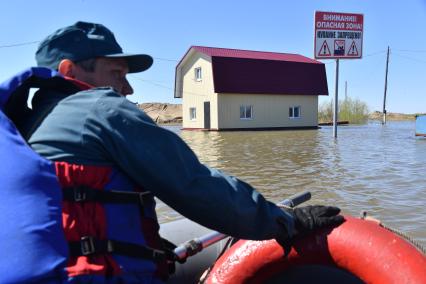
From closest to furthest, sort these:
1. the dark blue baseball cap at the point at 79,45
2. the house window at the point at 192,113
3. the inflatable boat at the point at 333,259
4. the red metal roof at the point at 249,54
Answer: the dark blue baseball cap at the point at 79,45 < the inflatable boat at the point at 333,259 < the red metal roof at the point at 249,54 < the house window at the point at 192,113

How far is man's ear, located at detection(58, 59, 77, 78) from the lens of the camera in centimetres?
140

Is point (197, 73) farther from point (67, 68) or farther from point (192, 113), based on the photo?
point (67, 68)

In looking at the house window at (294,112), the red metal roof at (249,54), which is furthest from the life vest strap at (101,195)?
the house window at (294,112)

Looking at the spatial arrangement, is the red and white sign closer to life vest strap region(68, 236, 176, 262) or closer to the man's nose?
the man's nose

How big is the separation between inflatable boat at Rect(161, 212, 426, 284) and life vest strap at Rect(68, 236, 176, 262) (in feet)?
2.40

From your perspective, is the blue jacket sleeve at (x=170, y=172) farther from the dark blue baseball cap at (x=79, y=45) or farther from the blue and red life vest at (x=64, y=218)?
the dark blue baseball cap at (x=79, y=45)

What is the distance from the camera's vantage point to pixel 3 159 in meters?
1.20

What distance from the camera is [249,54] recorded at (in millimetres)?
25203

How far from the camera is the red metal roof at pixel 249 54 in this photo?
23891mm

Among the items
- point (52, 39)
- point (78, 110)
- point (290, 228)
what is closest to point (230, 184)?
point (290, 228)

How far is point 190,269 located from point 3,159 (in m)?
1.43

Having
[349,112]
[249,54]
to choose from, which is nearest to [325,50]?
[249,54]

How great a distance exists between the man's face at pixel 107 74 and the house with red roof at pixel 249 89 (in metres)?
21.2

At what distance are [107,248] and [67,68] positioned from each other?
616 millimetres
